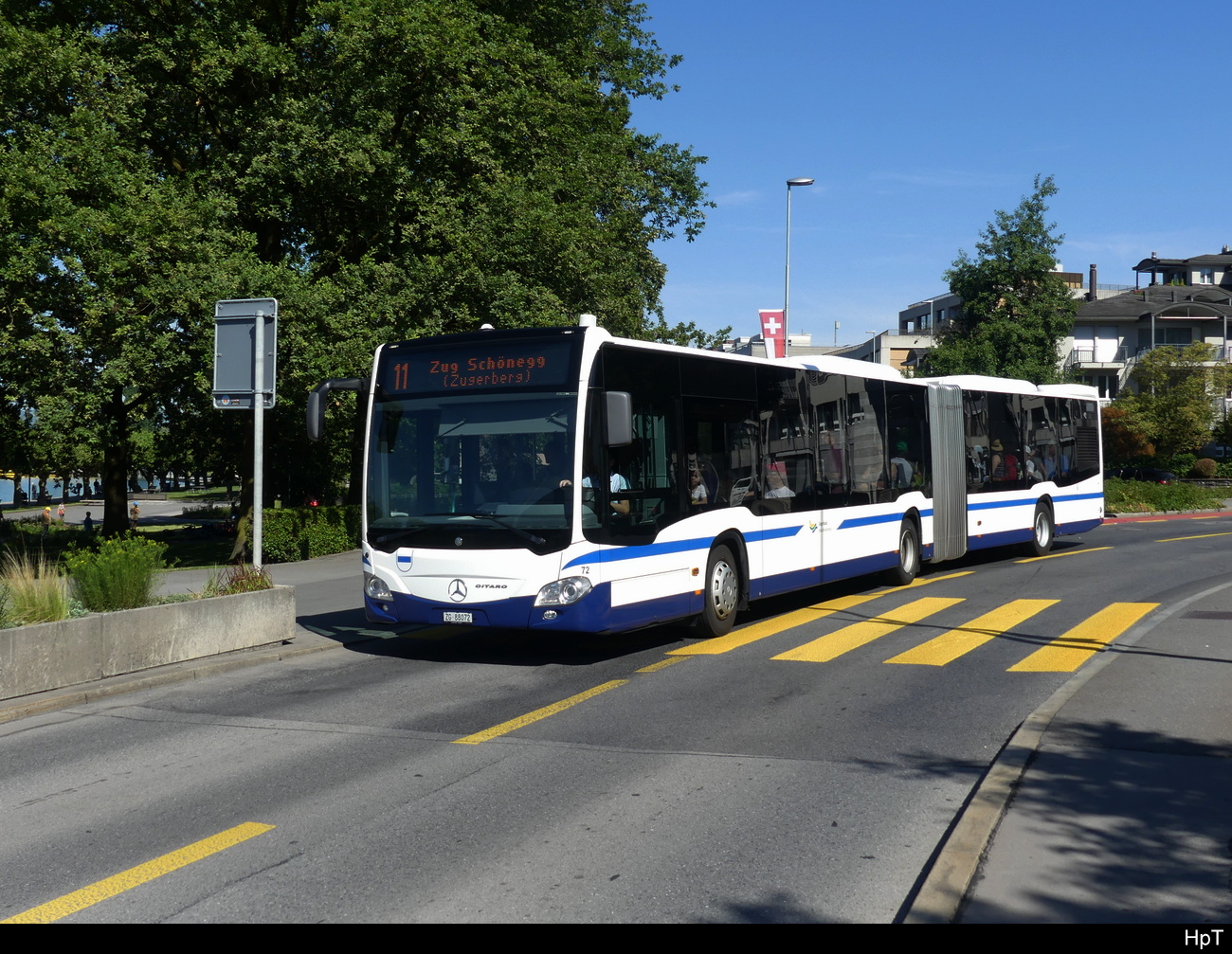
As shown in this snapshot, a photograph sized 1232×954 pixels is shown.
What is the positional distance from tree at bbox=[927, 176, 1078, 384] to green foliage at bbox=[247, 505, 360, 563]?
90.3ft

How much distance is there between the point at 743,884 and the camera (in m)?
4.98

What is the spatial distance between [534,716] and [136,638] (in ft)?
13.2

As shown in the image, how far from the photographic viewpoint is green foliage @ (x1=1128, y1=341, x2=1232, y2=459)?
201 feet

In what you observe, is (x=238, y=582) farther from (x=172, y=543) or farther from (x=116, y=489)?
(x=172, y=543)

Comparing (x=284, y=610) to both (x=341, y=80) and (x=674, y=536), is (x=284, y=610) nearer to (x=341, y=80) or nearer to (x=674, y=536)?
(x=674, y=536)

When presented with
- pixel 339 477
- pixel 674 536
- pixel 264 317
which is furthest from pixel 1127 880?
pixel 339 477

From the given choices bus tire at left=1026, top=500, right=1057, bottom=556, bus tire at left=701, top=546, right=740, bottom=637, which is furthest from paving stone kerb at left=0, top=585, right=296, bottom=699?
bus tire at left=1026, top=500, right=1057, bottom=556

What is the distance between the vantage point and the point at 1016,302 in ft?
148

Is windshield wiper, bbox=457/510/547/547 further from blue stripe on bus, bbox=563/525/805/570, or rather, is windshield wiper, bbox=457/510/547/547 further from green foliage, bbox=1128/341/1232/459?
green foliage, bbox=1128/341/1232/459

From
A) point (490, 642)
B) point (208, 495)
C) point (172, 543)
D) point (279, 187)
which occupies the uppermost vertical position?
point (279, 187)

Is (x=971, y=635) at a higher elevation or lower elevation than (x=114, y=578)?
lower

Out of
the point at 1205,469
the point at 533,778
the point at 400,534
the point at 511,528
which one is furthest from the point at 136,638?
the point at 1205,469

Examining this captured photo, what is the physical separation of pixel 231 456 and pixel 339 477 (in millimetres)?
6565

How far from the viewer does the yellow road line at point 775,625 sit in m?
11.8
